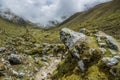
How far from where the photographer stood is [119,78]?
113 feet

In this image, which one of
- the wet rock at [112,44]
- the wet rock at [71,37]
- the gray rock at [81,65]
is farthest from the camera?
the wet rock at [71,37]

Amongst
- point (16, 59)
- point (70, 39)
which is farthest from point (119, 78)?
point (16, 59)

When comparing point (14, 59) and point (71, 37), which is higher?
point (71, 37)

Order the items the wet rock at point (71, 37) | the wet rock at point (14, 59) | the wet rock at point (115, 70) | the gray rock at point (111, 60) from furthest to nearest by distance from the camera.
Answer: the wet rock at point (14, 59) < the wet rock at point (71, 37) < the gray rock at point (111, 60) < the wet rock at point (115, 70)

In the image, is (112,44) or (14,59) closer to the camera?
(112,44)

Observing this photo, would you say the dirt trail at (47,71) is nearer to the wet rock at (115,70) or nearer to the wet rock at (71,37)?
the wet rock at (71,37)

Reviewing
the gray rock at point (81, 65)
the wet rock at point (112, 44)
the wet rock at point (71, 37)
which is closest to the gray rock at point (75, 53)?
the gray rock at point (81, 65)

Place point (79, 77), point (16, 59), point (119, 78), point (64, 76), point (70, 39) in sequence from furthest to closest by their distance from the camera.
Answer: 1. point (16, 59)
2. point (70, 39)
3. point (64, 76)
4. point (79, 77)
5. point (119, 78)

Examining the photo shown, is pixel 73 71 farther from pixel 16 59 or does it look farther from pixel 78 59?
pixel 16 59

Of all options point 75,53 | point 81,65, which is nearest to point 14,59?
point 75,53

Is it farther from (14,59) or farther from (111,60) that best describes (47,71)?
(111,60)

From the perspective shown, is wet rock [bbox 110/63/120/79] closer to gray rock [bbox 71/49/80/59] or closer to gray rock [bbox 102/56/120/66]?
gray rock [bbox 102/56/120/66]

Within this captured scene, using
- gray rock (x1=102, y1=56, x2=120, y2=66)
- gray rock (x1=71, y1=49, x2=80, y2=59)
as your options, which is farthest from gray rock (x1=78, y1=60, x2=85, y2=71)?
gray rock (x1=102, y1=56, x2=120, y2=66)

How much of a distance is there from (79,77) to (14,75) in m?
13.8
